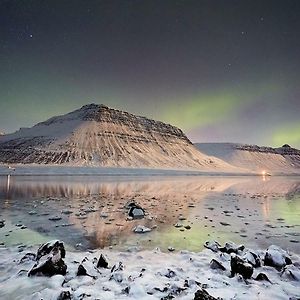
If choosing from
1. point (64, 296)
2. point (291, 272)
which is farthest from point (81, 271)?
point (291, 272)

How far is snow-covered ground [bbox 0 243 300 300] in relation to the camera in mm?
5758

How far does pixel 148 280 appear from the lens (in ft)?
21.2

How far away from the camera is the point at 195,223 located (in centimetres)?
1408

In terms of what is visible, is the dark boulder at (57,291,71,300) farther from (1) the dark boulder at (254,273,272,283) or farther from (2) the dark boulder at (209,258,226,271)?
(1) the dark boulder at (254,273,272,283)

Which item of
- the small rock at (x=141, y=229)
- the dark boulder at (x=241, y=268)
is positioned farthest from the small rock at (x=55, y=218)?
the dark boulder at (x=241, y=268)

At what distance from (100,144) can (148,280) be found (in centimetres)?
14965

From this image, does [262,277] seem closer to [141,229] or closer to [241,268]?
[241,268]

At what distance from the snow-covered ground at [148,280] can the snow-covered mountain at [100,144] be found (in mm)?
121531

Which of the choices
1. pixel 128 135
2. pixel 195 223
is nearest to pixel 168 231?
pixel 195 223

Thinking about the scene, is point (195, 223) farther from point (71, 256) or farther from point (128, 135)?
point (128, 135)

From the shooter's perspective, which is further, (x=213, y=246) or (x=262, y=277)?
(x=213, y=246)

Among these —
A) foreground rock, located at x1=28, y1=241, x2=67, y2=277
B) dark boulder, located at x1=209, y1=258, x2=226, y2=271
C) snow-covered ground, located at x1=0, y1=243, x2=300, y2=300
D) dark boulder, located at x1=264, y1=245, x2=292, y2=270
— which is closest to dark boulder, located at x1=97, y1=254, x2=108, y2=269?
snow-covered ground, located at x1=0, y1=243, x2=300, y2=300

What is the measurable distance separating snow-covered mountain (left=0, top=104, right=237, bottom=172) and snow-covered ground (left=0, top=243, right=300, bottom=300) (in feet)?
399

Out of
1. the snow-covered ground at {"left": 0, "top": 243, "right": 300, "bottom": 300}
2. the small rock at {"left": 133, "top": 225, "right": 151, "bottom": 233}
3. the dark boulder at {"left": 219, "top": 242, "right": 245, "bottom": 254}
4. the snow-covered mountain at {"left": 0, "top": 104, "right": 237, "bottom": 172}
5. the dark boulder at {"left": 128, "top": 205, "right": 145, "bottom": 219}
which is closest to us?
the snow-covered ground at {"left": 0, "top": 243, "right": 300, "bottom": 300}
